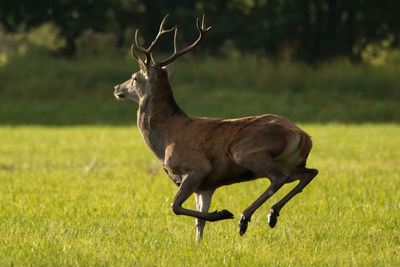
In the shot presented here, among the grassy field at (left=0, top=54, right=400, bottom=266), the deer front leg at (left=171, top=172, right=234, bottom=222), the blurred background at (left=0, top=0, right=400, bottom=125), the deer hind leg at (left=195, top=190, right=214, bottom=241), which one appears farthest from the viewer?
the blurred background at (left=0, top=0, right=400, bottom=125)

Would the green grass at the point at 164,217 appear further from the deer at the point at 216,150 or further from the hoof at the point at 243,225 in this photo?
the deer at the point at 216,150

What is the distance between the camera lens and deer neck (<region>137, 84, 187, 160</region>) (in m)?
6.95

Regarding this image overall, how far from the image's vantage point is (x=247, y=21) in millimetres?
32531

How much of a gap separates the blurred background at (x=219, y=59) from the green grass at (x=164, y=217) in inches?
355

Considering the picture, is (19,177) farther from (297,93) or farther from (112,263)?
(297,93)

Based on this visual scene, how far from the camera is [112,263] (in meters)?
5.98

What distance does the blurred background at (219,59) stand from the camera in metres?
24.4

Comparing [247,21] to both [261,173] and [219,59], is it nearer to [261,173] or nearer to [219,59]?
[219,59]

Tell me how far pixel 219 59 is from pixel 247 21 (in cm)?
328

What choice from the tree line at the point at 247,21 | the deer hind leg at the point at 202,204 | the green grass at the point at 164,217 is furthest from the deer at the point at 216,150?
the tree line at the point at 247,21

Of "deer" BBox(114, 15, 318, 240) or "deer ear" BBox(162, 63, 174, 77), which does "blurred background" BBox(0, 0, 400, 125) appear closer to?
"deer ear" BBox(162, 63, 174, 77)

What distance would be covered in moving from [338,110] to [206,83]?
16.1ft

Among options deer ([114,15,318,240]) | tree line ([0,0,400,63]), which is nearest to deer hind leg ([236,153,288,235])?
deer ([114,15,318,240])

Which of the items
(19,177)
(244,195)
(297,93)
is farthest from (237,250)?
(297,93)
